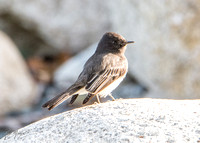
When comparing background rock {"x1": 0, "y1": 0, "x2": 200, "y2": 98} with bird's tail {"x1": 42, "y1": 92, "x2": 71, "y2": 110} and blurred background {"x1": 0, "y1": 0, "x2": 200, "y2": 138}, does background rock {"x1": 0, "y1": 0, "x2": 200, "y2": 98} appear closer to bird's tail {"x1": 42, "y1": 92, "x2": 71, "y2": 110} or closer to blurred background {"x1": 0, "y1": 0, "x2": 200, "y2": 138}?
blurred background {"x1": 0, "y1": 0, "x2": 200, "y2": 138}

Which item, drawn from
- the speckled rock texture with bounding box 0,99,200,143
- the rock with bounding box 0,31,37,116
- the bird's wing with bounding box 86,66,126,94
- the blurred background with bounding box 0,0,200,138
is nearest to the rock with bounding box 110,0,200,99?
the blurred background with bounding box 0,0,200,138

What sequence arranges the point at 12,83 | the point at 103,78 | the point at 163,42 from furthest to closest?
the point at 12,83 < the point at 163,42 < the point at 103,78

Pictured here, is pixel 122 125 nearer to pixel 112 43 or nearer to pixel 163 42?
pixel 112 43

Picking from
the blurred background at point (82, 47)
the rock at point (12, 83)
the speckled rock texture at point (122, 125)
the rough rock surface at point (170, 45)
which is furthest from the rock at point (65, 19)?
the speckled rock texture at point (122, 125)

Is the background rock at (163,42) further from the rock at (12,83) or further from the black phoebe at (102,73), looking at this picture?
the rock at (12,83)

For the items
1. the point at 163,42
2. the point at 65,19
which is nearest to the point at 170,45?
the point at 163,42
